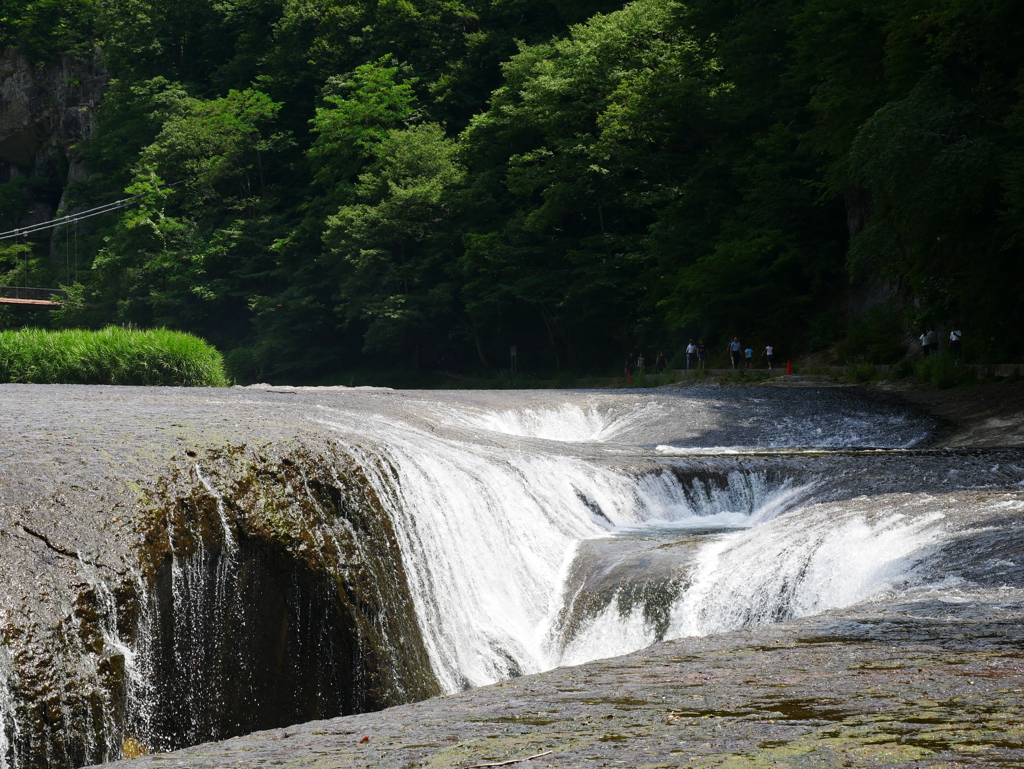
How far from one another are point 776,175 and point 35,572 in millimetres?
28928

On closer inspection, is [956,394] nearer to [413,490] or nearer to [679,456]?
[679,456]

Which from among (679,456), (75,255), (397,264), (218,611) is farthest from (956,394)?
(75,255)

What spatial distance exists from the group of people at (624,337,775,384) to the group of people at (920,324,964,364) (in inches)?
228

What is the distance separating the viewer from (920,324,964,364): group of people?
2336 cm

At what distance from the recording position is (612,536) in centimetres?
1155

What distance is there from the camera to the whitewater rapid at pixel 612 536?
898cm

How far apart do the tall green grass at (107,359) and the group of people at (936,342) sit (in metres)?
16.8

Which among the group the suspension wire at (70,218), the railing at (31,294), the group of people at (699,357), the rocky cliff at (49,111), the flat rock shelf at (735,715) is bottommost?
the flat rock shelf at (735,715)

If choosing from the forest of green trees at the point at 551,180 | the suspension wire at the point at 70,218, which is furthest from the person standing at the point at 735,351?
the suspension wire at the point at 70,218

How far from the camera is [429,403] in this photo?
1811 cm

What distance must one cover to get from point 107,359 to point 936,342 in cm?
1920

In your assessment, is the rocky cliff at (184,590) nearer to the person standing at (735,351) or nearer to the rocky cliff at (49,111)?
the person standing at (735,351)

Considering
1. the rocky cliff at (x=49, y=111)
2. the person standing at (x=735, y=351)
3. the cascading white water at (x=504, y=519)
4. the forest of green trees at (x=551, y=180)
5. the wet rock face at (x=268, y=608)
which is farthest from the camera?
the rocky cliff at (x=49, y=111)

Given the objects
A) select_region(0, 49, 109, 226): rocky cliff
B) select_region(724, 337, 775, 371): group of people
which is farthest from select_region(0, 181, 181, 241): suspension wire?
select_region(724, 337, 775, 371): group of people
